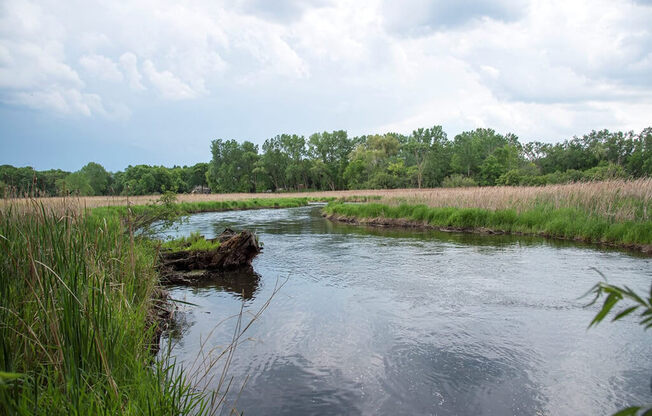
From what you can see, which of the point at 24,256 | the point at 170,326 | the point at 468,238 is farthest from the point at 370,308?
the point at 468,238

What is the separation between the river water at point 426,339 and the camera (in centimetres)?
468

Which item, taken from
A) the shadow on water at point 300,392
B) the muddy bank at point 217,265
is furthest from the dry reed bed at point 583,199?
the shadow on water at point 300,392

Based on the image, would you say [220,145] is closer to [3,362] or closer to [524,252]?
[524,252]

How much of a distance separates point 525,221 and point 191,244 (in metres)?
13.9

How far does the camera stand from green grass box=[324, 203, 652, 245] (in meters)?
13.4

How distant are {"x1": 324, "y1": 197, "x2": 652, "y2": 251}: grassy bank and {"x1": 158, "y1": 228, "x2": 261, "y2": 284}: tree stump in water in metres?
11.5

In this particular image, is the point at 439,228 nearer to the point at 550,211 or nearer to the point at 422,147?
the point at 550,211

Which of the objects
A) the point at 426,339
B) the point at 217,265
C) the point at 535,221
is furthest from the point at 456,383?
the point at 535,221

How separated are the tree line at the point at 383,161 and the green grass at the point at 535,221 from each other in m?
38.7

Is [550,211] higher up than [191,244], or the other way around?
[550,211]

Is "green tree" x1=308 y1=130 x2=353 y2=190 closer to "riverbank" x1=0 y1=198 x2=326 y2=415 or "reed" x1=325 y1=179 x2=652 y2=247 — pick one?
"reed" x1=325 y1=179 x2=652 y2=247

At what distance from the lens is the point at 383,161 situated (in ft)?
282

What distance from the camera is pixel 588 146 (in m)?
71.0

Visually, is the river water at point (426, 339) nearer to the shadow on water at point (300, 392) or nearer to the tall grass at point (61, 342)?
the shadow on water at point (300, 392)
